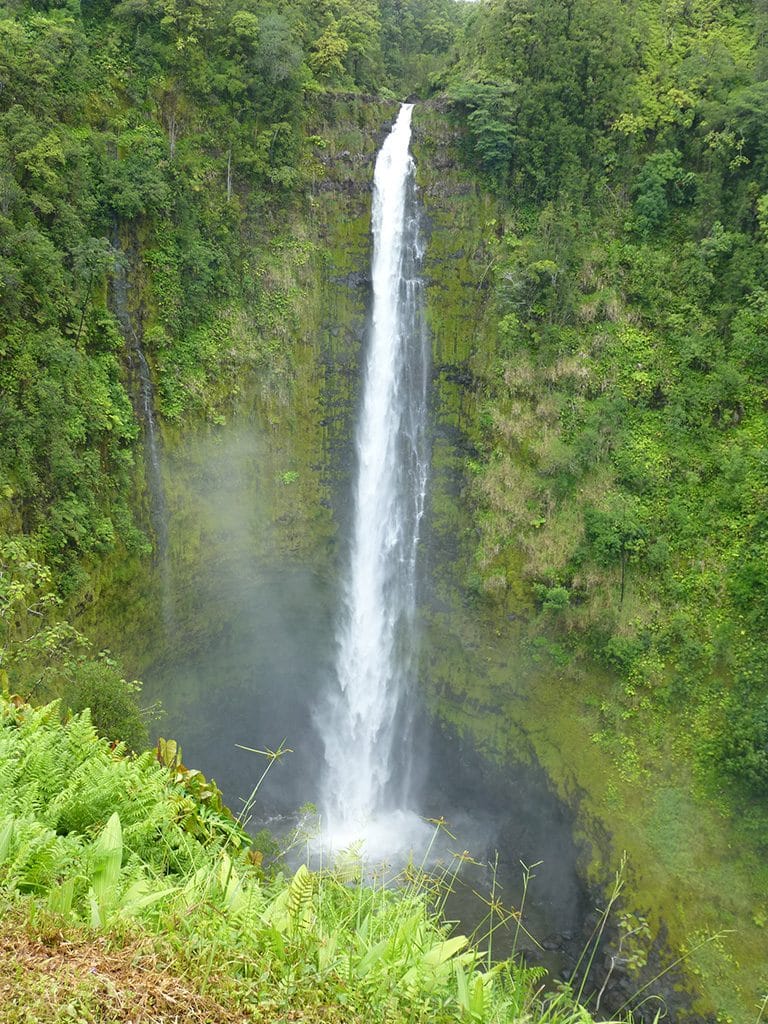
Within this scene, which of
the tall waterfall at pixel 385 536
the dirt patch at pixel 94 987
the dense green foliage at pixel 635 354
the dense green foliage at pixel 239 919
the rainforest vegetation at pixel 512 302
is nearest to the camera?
the dirt patch at pixel 94 987

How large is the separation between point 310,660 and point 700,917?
952 cm

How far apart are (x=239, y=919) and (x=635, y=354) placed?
15744 mm

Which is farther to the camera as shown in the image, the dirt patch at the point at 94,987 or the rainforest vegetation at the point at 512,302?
the rainforest vegetation at the point at 512,302

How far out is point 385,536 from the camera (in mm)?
16859

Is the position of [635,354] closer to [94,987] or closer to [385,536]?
[385,536]

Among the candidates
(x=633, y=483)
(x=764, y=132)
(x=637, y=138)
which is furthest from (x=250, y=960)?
(x=637, y=138)

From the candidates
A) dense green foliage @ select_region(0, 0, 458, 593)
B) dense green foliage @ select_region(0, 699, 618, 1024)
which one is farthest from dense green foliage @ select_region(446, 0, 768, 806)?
dense green foliage @ select_region(0, 699, 618, 1024)

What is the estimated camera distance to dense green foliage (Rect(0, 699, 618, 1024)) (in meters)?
2.27

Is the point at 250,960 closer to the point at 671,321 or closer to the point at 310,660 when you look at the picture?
the point at 310,660

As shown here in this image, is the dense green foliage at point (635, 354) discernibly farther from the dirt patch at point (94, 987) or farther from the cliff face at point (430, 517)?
the dirt patch at point (94, 987)

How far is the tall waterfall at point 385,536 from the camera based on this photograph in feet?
51.6

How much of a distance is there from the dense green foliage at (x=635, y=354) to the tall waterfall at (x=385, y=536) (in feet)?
6.72

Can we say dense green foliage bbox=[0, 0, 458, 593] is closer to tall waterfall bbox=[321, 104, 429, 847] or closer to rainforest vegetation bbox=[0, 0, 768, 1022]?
rainforest vegetation bbox=[0, 0, 768, 1022]

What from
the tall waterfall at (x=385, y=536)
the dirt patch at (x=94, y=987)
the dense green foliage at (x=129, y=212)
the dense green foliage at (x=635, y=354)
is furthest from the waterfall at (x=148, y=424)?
the dirt patch at (x=94, y=987)
